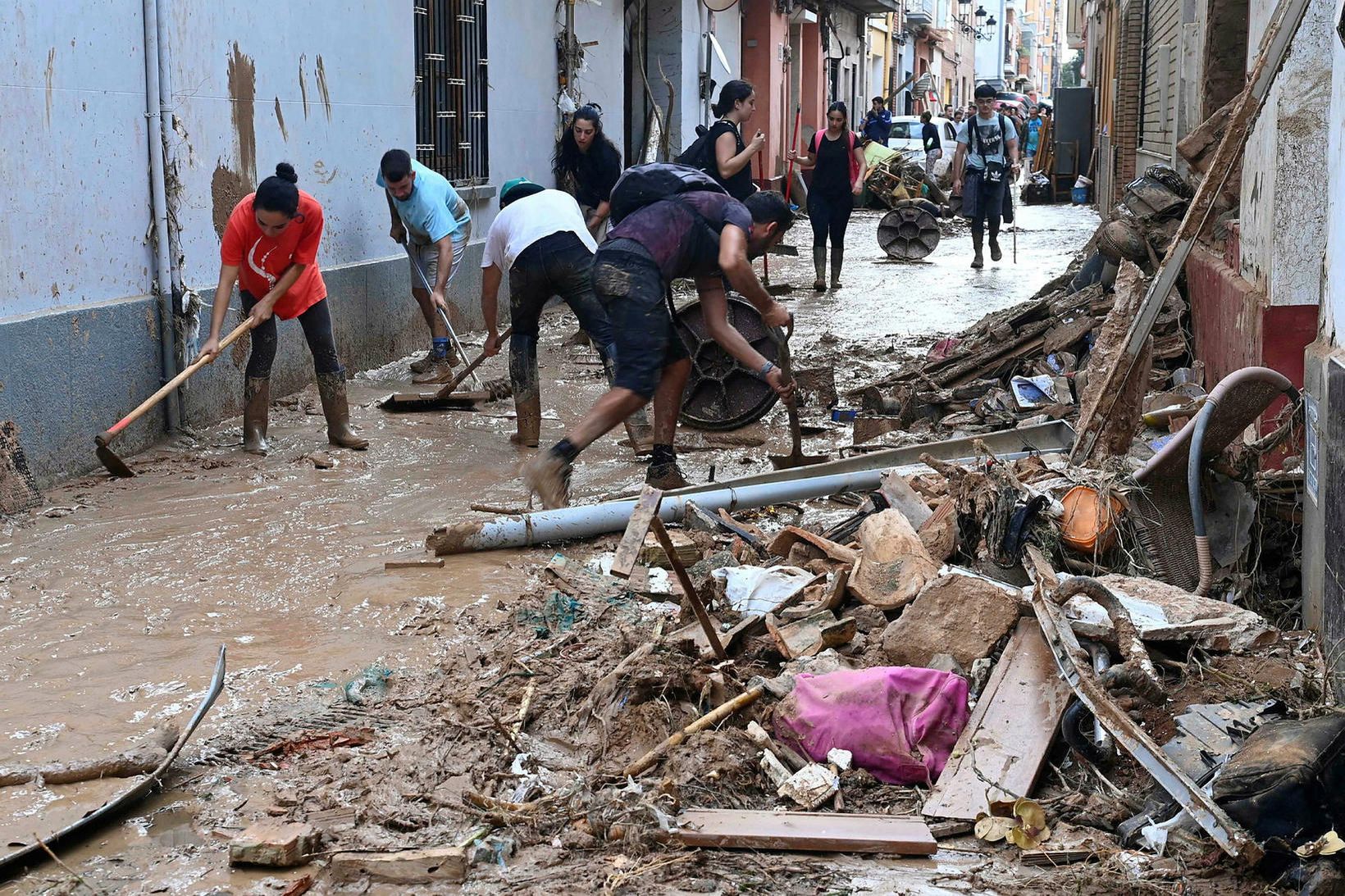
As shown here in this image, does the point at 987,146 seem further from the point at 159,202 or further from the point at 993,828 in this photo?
the point at 993,828

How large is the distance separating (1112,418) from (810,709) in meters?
2.34

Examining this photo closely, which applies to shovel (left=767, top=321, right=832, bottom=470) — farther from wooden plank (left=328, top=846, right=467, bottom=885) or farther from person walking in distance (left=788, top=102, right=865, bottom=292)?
person walking in distance (left=788, top=102, right=865, bottom=292)

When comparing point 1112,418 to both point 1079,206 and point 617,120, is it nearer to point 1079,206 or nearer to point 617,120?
point 617,120

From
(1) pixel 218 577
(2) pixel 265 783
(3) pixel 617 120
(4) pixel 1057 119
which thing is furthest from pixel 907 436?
(4) pixel 1057 119

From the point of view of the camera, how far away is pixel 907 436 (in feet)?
22.8

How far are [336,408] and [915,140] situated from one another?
21958 millimetres

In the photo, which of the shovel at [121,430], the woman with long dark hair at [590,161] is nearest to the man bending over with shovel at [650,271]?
the shovel at [121,430]

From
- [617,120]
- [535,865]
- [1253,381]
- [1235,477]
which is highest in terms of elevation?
[617,120]

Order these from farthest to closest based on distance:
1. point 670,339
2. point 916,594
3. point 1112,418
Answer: point 670,339, point 1112,418, point 916,594

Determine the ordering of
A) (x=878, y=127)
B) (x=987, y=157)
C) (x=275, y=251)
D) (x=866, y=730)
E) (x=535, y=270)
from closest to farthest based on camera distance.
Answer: (x=866, y=730), (x=275, y=251), (x=535, y=270), (x=987, y=157), (x=878, y=127)

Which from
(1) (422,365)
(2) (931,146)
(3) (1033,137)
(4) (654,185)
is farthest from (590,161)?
(3) (1033,137)

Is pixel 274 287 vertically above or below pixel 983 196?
below

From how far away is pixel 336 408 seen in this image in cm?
718

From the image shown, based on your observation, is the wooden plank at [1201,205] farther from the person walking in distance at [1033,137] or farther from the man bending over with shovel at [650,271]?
the person walking in distance at [1033,137]
